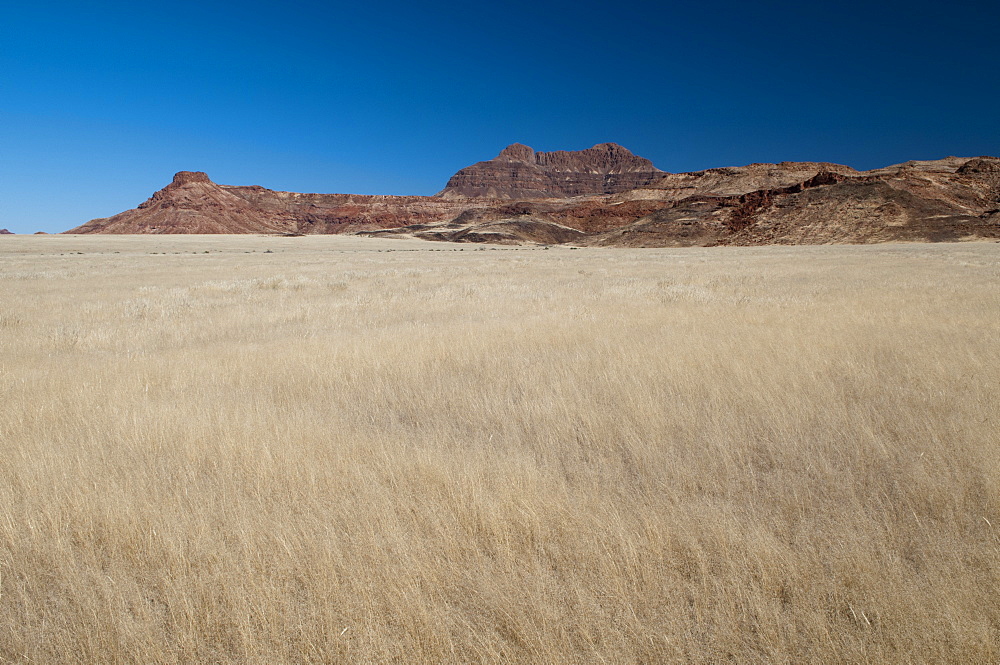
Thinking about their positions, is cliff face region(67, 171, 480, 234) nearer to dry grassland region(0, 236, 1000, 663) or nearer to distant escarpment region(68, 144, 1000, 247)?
distant escarpment region(68, 144, 1000, 247)

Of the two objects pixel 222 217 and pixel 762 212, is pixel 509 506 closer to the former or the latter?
pixel 762 212

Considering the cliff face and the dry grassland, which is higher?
the cliff face

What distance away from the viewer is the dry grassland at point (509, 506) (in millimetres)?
2186

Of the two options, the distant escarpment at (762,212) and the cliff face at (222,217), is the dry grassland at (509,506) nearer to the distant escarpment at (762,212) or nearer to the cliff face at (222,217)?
the distant escarpment at (762,212)

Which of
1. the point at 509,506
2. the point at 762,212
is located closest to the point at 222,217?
the point at 762,212

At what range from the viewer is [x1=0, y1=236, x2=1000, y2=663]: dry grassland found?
219 cm

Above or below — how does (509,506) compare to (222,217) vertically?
below

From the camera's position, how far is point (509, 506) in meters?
3.12

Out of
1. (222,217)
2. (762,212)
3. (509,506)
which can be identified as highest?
(222,217)

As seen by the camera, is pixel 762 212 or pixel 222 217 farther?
pixel 222 217

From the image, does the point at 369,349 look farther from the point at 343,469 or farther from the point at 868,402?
the point at 868,402

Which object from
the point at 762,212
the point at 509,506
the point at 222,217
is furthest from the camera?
the point at 222,217

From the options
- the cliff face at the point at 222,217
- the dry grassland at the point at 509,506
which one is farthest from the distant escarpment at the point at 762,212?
the dry grassland at the point at 509,506

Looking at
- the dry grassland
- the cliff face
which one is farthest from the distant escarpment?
the dry grassland
